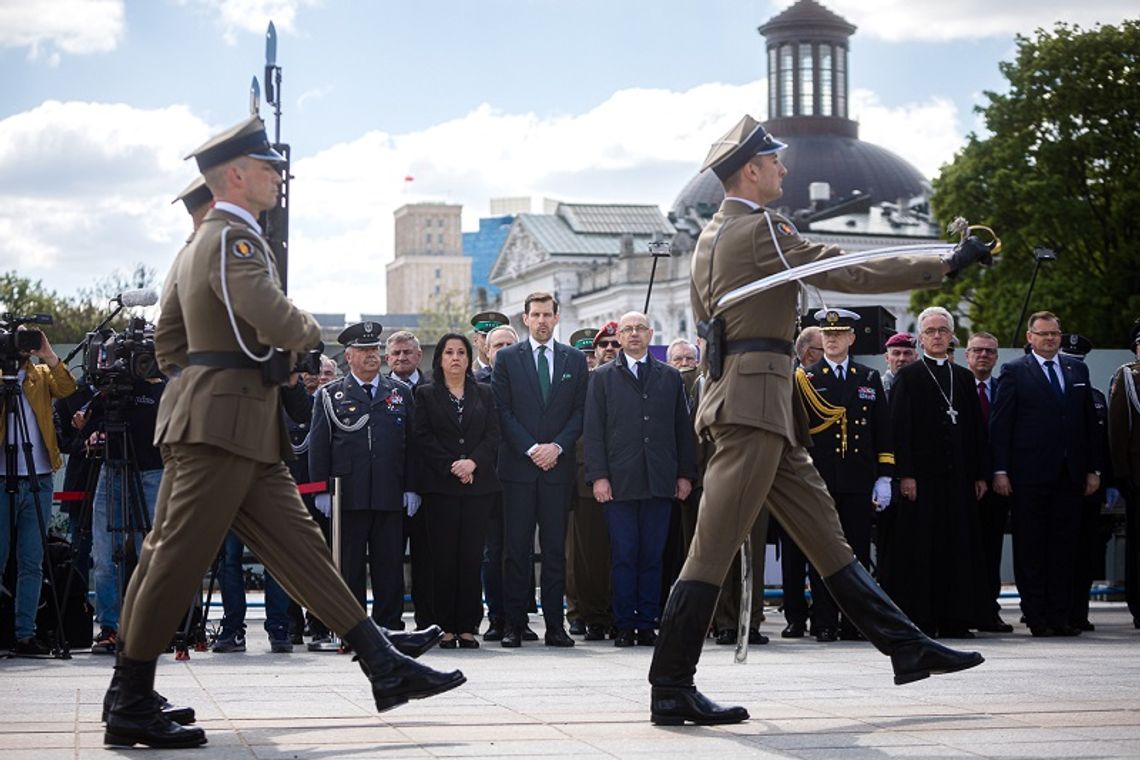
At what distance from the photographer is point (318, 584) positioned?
7.29 m

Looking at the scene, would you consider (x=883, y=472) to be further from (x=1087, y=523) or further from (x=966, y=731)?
(x=966, y=731)

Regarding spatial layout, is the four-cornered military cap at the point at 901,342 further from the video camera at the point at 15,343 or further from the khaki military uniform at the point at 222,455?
the khaki military uniform at the point at 222,455

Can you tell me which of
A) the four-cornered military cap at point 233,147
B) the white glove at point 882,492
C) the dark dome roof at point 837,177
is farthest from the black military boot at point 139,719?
the dark dome roof at point 837,177

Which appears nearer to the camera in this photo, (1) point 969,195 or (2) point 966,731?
(2) point 966,731

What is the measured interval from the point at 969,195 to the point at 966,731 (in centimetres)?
4448

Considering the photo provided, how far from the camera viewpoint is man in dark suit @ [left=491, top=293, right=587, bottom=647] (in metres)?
13.1

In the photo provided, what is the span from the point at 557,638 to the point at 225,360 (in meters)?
6.06

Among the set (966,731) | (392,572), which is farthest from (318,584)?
(392,572)

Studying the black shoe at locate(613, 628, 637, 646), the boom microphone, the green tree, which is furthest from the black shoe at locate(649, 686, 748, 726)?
the green tree

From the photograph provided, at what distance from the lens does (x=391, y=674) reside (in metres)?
7.27

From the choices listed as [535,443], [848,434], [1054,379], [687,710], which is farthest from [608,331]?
[687,710]

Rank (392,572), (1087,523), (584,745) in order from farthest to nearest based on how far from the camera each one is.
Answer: (1087,523)
(392,572)
(584,745)

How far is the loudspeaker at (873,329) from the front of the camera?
65.3ft

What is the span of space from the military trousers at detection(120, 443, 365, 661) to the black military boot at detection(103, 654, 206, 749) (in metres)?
0.08
